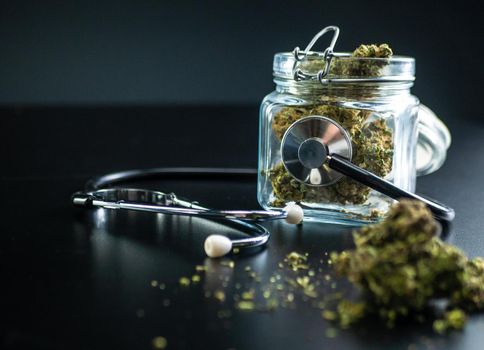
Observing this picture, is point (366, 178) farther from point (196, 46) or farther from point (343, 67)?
point (196, 46)

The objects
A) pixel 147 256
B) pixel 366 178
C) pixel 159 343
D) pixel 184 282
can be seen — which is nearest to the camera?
pixel 159 343

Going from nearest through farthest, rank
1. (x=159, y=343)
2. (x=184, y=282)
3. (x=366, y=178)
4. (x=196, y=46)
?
(x=159, y=343) < (x=184, y=282) < (x=366, y=178) < (x=196, y=46)

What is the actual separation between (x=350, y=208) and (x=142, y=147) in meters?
0.76

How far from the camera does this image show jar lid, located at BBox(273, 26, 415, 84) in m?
1.14

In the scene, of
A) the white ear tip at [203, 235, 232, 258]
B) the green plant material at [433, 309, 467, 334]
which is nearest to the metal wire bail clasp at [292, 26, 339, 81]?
the white ear tip at [203, 235, 232, 258]

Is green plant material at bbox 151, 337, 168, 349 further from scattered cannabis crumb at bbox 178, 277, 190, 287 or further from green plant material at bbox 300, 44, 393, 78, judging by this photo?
green plant material at bbox 300, 44, 393, 78

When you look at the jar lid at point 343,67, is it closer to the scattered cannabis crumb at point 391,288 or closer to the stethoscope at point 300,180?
the stethoscope at point 300,180

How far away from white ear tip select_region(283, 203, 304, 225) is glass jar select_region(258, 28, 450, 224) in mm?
26

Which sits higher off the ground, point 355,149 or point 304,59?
point 304,59

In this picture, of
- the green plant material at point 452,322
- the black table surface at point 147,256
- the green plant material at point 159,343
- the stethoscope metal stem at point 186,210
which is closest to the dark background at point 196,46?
the black table surface at point 147,256

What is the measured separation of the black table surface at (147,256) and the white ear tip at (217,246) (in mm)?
16

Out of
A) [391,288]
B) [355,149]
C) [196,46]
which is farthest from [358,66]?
[196,46]

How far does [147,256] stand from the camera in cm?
102

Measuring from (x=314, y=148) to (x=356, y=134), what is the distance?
0.06 m
